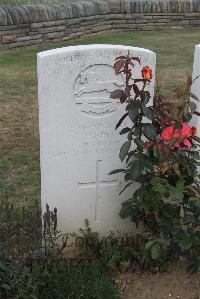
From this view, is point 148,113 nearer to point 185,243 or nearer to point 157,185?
point 157,185

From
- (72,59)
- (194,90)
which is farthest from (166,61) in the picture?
(72,59)

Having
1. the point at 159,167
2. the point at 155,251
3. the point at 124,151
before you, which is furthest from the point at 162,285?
the point at 124,151

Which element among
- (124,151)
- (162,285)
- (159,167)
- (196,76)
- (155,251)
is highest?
(196,76)

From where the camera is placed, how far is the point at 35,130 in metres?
6.03

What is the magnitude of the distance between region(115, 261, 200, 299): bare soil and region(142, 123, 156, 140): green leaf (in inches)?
41.5

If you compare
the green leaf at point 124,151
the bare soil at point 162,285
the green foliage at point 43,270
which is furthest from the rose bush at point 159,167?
A: the green foliage at point 43,270

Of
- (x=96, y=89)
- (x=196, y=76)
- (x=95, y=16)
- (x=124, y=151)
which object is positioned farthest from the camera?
(x=95, y=16)

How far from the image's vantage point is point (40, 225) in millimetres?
3795

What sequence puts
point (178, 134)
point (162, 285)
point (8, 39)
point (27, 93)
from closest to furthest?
point (178, 134)
point (162, 285)
point (27, 93)
point (8, 39)

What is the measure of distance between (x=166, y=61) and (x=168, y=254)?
6.36 m

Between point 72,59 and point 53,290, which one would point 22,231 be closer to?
point 53,290

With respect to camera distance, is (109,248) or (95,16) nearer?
(109,248)

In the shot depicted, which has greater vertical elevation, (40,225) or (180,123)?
(180,123)

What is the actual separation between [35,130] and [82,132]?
8.65 feet
